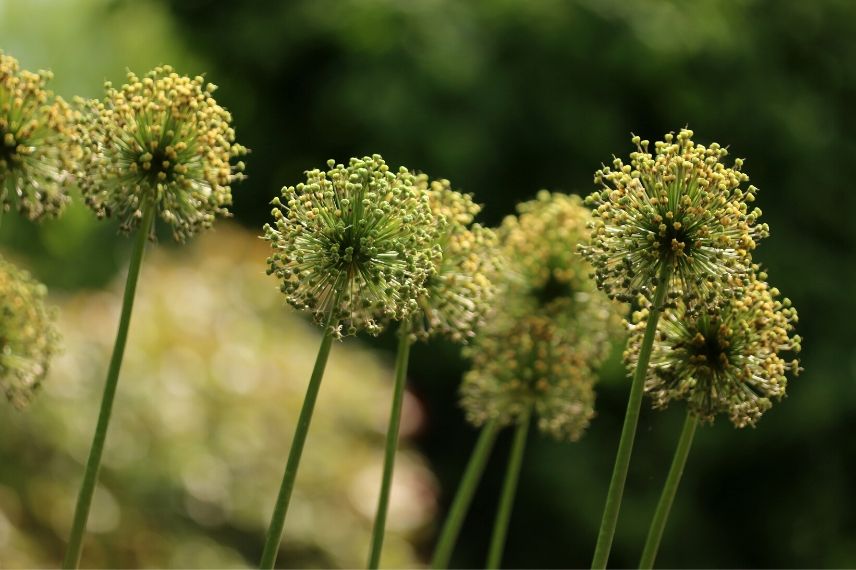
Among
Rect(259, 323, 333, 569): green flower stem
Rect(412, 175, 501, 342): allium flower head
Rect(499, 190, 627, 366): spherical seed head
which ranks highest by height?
Rect(499, 190, 627, 366): spherical seed head

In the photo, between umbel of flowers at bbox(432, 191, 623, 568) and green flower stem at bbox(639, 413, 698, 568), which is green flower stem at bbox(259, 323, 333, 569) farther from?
umbel of flowers at bbox(432, 191, 623, 568)

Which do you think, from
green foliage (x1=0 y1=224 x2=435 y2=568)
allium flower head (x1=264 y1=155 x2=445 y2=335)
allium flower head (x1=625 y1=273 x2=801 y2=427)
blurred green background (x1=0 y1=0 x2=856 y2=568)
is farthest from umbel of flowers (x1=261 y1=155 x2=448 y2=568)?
blurred green background (x1=0 y1=0 x2=856 y2=568)

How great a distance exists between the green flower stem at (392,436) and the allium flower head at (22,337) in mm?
503

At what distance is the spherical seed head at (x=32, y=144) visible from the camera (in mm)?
1502

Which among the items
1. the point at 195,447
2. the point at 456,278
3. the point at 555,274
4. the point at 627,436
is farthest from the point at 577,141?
the point at 627,436

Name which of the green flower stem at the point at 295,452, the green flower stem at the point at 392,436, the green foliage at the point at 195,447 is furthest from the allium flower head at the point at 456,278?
the green foliage at the point at 195,447

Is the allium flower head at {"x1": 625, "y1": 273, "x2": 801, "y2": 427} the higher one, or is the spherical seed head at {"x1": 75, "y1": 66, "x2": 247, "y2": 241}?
the spherical seed head at {"x1": 75, "y1": 66, "x2": 247, "y2": 241}

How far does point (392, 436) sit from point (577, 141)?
566 cm

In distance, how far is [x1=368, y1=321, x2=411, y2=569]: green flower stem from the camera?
4.82 ft

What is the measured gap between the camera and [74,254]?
724 centimetres

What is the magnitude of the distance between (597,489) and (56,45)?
416 centimetres

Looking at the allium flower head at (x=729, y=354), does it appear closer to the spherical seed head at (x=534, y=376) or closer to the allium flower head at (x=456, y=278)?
the allium flower head at (x=456, y=278)

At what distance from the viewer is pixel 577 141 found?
6.98m

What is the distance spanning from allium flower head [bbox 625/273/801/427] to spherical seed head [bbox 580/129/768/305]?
81 millimetres
